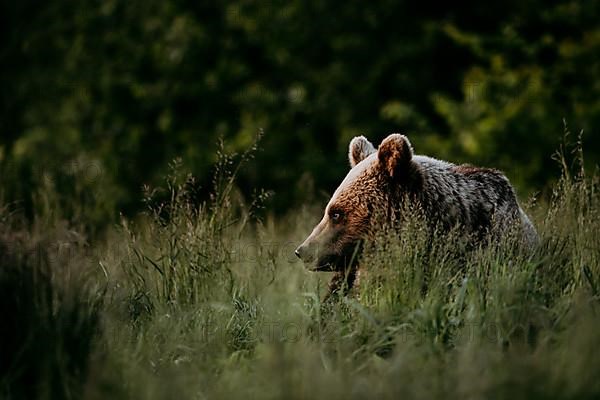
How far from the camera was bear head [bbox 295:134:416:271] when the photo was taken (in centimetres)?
515

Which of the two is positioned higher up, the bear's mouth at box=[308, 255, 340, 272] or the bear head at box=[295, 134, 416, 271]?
the bear head at box=[295, 134, 416, 271]

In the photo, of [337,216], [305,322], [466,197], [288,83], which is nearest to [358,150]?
[337,216]

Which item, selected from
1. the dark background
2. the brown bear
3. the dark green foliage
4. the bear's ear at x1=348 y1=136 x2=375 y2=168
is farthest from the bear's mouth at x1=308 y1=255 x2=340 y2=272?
the dark background

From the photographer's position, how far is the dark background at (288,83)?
43.6ft

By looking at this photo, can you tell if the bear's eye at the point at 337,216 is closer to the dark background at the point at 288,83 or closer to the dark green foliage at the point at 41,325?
the dark green foliage at the point at 41,325

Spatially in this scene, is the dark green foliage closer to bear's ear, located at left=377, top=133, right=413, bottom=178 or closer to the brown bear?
the brown bear

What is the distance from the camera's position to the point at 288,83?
49.1 ft

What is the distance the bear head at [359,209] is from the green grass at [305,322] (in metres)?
0.18

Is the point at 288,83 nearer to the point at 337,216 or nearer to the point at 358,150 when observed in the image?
the point at 358,150

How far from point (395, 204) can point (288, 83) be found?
9976 mm

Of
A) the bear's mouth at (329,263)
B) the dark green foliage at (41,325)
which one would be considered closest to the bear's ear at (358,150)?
the bear's mouth at (329,263)

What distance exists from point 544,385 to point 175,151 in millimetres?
12106

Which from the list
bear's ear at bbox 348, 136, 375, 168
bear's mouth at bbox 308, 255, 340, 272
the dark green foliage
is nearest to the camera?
the dark green foliage

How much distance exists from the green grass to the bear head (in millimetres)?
184
